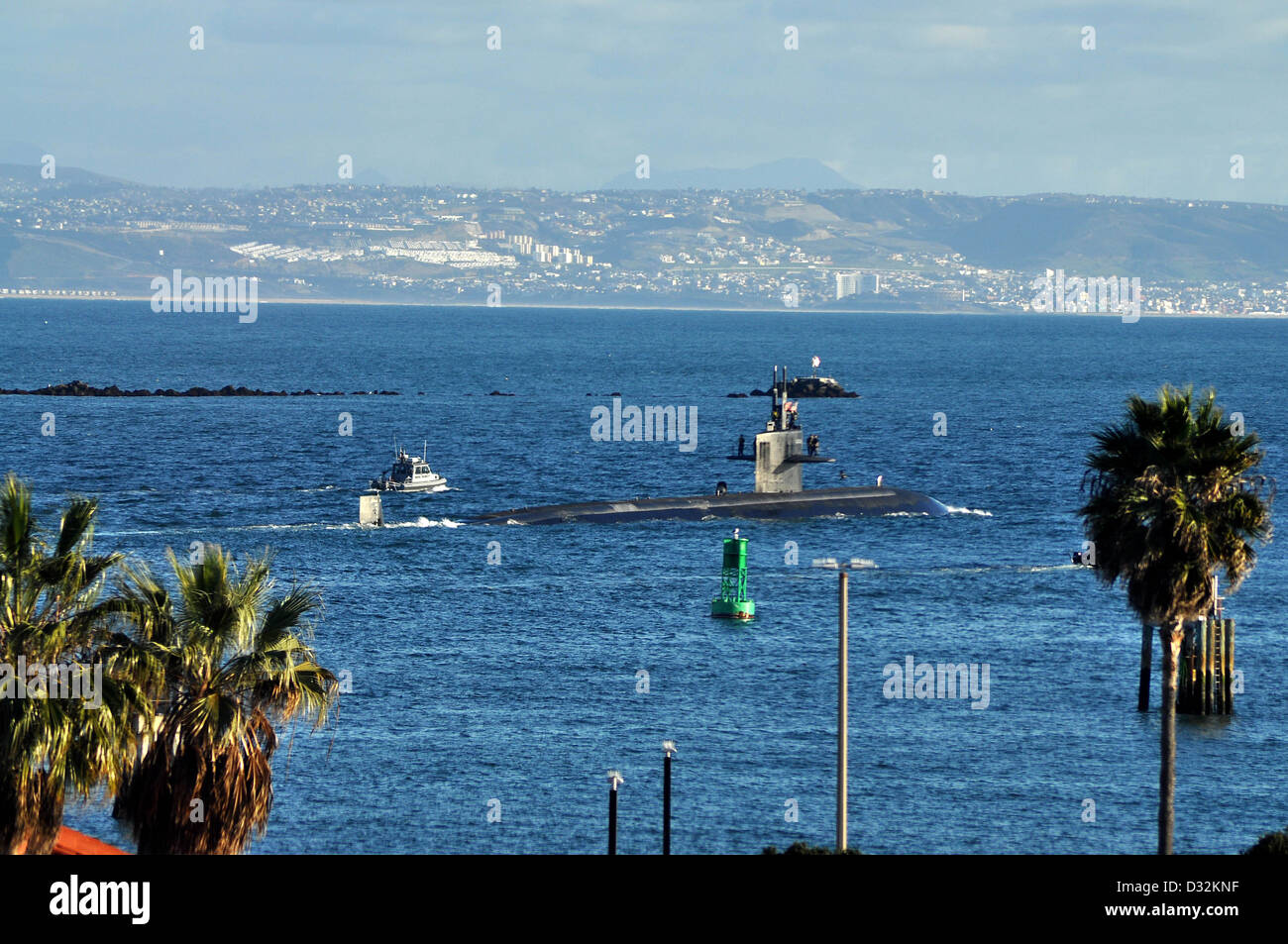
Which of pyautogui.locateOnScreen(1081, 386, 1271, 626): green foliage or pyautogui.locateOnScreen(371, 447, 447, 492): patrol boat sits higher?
pyautogui.locateOnScreen(1081, 386, 1271, 626): green foliage

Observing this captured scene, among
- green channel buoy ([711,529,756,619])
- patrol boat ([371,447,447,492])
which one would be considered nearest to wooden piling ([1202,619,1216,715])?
green channel buoy ([711,529,756,619])

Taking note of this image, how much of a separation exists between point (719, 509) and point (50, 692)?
77.5 meters

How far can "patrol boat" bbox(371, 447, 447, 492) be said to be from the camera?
117625mm

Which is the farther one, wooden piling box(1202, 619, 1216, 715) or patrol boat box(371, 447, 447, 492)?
patrol boat box(371, 447, 447, 492)

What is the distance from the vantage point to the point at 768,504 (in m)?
102

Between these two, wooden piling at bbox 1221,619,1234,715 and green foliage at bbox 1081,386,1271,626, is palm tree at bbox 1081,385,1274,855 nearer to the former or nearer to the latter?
green foliage at bbox 1081,386,1271,626

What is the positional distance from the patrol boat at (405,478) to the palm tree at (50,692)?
299 feet

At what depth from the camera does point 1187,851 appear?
43938 mm

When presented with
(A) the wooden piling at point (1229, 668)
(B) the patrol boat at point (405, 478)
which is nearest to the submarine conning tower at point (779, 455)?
(B) the patrol boat at point (405, 478)

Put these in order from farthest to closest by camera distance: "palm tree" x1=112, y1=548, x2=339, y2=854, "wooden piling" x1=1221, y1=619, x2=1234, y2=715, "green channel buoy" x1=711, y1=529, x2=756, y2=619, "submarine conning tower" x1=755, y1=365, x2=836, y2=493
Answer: "submarine conning tower" x1=755, y1=365, x2=836, y2=493 < "green channel buoy" x1=711, y1=529, x2=756, y2=619 < "wooden piling" x1=1221, y1=619, x2=1234, y2=715 < "palm tree" x1=112, y1=548, x2=339, y2=854

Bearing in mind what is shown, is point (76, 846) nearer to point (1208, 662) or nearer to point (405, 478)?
point (1208, 662)
